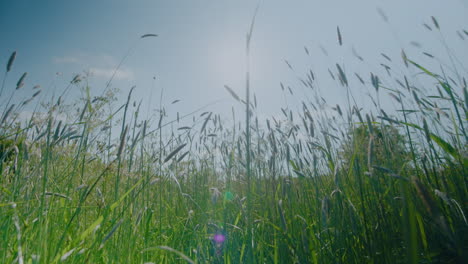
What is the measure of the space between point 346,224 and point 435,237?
416 millimetres

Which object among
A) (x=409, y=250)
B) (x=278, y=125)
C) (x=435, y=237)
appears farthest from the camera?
(x=278, y=125)

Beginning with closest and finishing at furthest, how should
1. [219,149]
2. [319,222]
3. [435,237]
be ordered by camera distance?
[435,237], [319,222], [219,149]

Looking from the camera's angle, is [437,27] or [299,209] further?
[437,27]

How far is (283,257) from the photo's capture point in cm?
146

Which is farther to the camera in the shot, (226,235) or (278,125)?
(278,125)

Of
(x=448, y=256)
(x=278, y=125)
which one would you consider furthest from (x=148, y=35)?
(x=448, y=256)

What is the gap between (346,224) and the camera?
1461mm

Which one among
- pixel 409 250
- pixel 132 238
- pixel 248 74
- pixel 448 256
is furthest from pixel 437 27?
pixel 132 238

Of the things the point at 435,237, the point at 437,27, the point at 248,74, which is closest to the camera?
the point at 248,74

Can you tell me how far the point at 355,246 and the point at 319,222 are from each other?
0.20 metres

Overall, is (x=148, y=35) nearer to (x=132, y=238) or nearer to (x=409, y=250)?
(x=132, y=238)

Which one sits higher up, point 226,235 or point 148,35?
point 148,35

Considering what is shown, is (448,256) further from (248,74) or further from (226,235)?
(248,74)

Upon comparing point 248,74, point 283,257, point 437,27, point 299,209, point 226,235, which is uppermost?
point 437,27
